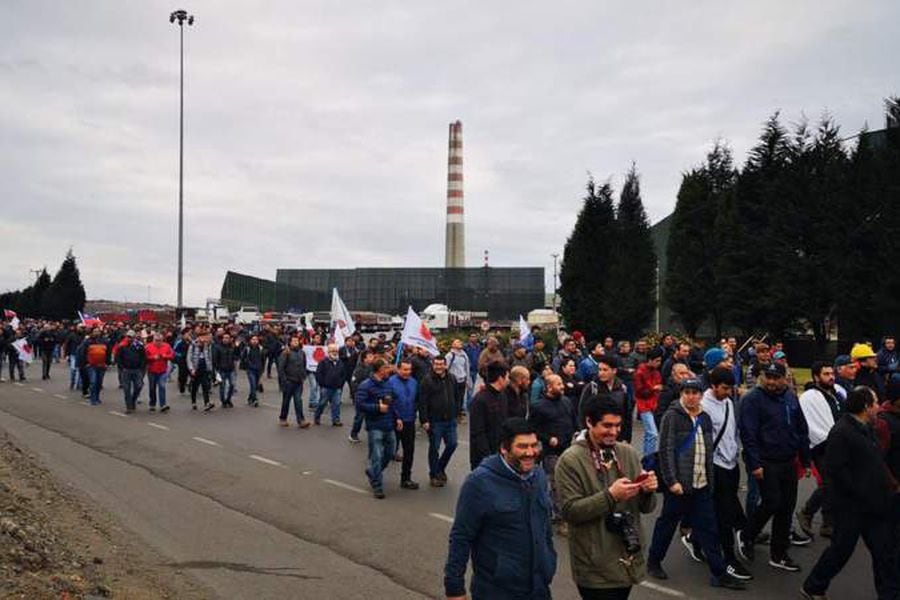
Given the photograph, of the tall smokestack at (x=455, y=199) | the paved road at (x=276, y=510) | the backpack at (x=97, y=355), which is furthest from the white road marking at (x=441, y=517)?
the tall smokestack at (x=455, y=199)

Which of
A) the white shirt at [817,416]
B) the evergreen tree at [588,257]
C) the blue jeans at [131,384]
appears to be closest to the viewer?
the white shirt at [817,416]

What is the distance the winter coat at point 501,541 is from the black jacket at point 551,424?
414 cm

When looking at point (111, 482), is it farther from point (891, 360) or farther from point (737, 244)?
point (737, 244)

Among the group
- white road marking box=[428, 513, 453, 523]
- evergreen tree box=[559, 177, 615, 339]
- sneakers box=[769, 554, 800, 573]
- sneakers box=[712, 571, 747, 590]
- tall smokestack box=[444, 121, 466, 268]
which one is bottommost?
white road marking box=[428, 513, 453, 523]

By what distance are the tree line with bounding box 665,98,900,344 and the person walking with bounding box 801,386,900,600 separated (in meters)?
25.9

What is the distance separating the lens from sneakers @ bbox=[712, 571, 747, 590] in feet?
20.8

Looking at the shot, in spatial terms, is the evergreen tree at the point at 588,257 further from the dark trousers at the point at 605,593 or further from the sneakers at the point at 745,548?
the dark trousers at the point at 605,593

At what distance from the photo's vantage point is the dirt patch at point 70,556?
5516 mm

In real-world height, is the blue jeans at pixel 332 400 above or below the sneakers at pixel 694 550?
above

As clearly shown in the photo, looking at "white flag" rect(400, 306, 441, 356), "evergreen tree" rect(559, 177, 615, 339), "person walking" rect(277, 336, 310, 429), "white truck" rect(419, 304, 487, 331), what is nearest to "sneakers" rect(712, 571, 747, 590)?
"white flag" rect(400, 306, 441, 356)

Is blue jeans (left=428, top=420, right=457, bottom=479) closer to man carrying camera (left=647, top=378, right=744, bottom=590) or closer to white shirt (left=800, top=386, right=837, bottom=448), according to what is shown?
man carrying camera (left=647, top=378, right=744, bottom=590)

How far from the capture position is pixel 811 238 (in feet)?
110

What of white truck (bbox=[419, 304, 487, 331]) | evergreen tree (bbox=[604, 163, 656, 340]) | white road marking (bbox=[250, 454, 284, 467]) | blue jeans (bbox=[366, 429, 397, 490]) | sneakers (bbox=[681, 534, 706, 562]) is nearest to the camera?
sneakers (bbox=[681, 534, 706, 562])

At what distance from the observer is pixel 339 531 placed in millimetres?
8055
